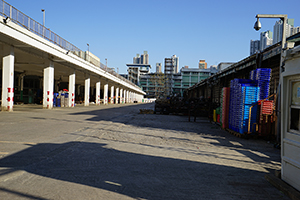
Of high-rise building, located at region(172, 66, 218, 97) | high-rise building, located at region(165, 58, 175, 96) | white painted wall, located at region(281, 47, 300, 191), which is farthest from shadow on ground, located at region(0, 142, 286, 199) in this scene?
high-rise building, located at region(172, 66, 218, 97)

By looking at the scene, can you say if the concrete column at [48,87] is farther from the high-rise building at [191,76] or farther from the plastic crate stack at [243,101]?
the high-rise building at [191,76]

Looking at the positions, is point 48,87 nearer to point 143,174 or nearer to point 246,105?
point 246,105

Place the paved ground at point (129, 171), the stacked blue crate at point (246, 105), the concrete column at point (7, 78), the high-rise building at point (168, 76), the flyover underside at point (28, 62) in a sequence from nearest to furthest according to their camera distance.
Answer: the paved ground at point (129, 171)
the stacked blue crate at point (246, 105)
the flyover underside at point (28, 62)
the concrete column at point (7, 78)
the high-rise building at point (168, 76)

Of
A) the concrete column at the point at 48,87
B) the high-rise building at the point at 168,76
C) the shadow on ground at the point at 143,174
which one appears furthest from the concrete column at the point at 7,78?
the high-rise building at the point at 168,76

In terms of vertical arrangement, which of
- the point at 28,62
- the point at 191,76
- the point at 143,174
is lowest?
the point at 143,174

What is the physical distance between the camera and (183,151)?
23.1ft

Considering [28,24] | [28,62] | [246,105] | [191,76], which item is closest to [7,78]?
[28,24]

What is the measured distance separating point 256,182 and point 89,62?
33.6 metres

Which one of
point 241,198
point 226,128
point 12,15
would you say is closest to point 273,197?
point 241,198

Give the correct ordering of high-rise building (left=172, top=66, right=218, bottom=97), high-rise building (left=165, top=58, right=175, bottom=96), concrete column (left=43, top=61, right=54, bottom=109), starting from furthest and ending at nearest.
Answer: high-rise building (left=165, top=58, right=175, bottom=96), high-rise building (left=172, top=66, right=218, bottom=97), concrete column (left=43, top=61, right=54, bottom=109)

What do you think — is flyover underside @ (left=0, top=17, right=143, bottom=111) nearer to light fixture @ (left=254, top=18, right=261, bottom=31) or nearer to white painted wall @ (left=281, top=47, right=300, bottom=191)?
light fixture @ (left=254, top=18, right=261, bottom=31)

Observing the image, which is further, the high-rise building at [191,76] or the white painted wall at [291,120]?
the high-rise building at [191,76]

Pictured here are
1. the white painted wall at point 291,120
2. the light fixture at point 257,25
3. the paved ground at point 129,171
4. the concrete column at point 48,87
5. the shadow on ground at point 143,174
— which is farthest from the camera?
the concrete column at point 48,87

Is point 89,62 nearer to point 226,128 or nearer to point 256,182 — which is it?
point 226,128
